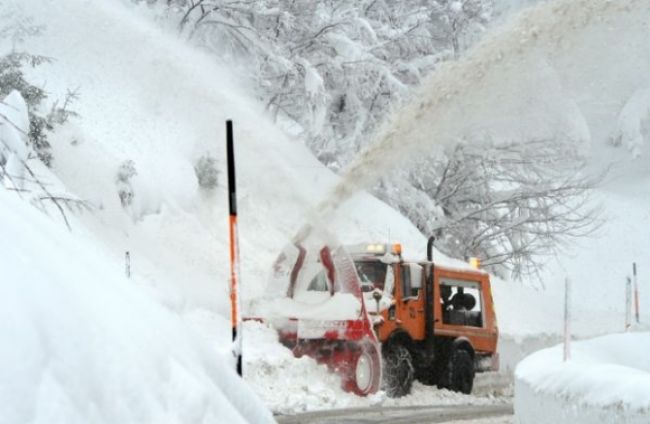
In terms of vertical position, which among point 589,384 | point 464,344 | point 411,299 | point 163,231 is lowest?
point 589,384

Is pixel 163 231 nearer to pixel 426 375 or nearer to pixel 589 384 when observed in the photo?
pixel 426 375

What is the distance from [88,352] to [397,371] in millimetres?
9969

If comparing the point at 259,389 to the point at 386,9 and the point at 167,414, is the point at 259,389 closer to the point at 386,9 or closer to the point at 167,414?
the point at 167,414

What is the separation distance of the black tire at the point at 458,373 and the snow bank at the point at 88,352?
33.2 ft

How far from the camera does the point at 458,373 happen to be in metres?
13.2

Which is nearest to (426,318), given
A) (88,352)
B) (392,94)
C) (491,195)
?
(88,352)

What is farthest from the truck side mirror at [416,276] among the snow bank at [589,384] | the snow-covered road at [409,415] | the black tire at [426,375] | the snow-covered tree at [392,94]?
the snow-covered tree at [392,94]

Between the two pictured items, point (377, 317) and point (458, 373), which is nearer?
point (377, 317)

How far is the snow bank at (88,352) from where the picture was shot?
8.07 feet

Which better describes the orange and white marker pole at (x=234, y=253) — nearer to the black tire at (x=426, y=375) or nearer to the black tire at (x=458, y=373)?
the black tire at (x=458, y=373)

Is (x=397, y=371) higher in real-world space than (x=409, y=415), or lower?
higher

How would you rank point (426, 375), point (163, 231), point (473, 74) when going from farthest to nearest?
point (163, 231)
point (473, 74)
point (426, 375)

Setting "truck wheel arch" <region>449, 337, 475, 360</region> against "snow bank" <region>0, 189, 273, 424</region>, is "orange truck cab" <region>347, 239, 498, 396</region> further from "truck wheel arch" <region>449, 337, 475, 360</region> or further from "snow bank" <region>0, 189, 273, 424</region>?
"snow bank" <region>0, 189, 273, 424</region>

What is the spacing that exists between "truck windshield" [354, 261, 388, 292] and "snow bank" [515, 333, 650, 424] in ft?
16.1
